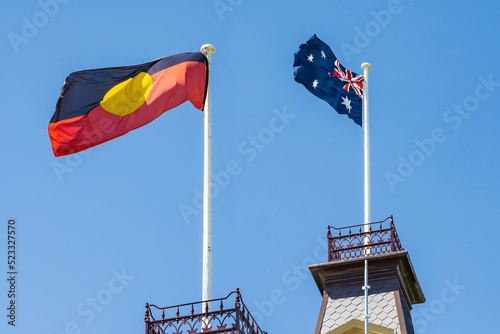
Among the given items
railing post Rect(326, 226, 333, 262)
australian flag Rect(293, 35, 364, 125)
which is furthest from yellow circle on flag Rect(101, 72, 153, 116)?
australian flag Rect(293, 35, 364, 125)

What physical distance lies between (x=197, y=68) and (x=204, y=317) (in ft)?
23.4

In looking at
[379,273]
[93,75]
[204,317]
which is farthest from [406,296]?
[93,75]

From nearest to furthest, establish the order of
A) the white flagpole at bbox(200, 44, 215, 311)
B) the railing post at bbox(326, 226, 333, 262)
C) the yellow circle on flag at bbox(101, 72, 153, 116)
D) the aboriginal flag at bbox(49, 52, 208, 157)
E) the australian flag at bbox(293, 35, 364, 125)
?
the white flagpole at bbox(200, 44, 215, 311)
the aboriginal flag at bbox(49, 52, 208, 157)
the yellow circle on flag at bbox(101, 72, 153, 116)
the railing post at bbox(326, 226, 333, 262)
the australian flag at bbox(293, 35, 364, 125)

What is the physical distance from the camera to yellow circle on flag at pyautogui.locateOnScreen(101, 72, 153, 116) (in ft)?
90.5

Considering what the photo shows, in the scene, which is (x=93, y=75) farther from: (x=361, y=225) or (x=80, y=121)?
(x=361, y=225)

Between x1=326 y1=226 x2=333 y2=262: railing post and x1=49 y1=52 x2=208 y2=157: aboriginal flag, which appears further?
x1=326 y1=226 x2=333 y2=262: railing post

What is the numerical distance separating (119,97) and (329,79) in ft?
31.5

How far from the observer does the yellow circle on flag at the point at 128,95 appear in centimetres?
2758

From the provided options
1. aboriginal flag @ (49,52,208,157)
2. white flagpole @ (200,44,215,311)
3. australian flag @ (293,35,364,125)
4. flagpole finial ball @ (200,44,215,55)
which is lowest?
white flagpole @ (200,44,215,311)

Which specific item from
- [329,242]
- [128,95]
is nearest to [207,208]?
[128,95]

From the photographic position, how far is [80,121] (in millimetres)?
27500

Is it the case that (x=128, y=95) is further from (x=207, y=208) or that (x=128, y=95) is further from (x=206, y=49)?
(x=207, y=208)

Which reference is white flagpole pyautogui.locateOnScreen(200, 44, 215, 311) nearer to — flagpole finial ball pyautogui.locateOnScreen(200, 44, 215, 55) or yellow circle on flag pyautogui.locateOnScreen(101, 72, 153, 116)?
flagpole finial ball pyautogui.locateOnScreen(200, 44, 215, 55)

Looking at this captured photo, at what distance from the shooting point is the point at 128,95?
2780cm
